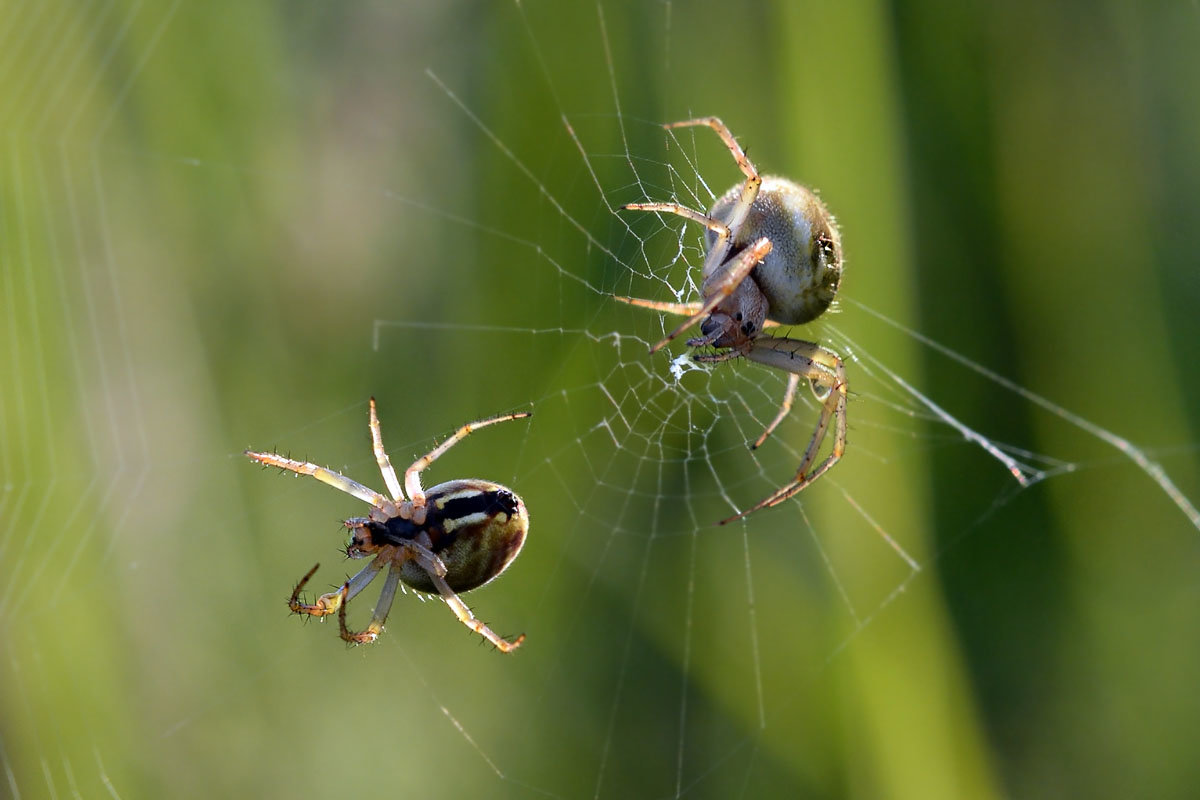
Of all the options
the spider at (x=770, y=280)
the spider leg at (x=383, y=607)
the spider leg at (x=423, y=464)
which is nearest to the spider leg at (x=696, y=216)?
the spider at (x=770, y=280)

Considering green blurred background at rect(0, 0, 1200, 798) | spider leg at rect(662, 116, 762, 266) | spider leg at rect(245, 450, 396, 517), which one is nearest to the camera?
spider leg at rect(662, 116, 762, 266)

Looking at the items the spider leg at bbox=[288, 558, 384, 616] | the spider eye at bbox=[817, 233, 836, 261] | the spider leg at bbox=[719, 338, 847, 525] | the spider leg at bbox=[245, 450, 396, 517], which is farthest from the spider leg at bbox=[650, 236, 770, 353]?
the spider leg at bbox=[288, 558, 384, 616]

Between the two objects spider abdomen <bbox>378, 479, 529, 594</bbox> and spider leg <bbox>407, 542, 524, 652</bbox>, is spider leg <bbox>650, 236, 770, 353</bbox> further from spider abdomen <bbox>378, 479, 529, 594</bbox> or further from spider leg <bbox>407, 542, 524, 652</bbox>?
spider leg <bbox>407, 542, 524, 652</bbox>

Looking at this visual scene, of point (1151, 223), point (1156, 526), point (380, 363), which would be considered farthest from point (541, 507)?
point (1151, 223)

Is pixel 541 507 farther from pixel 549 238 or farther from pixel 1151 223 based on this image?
pixel 1151 223

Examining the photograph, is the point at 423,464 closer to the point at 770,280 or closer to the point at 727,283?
A: the point at 727,283

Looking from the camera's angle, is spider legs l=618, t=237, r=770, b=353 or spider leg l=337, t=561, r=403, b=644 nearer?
spider legs l=618, t=237, r=770, b=353

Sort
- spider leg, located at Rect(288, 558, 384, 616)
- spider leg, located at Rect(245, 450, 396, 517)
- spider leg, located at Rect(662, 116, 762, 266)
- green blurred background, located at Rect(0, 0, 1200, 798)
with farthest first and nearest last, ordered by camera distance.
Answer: green blurred background, located at Rect(0, 0, 1200, 798)
spider leg, located at Rect(245, 450, 396, 517)
spider leg, located at Rect(288, 558, 384, 616)
spider leg, located at Rect(662, 116, 762, 266)
